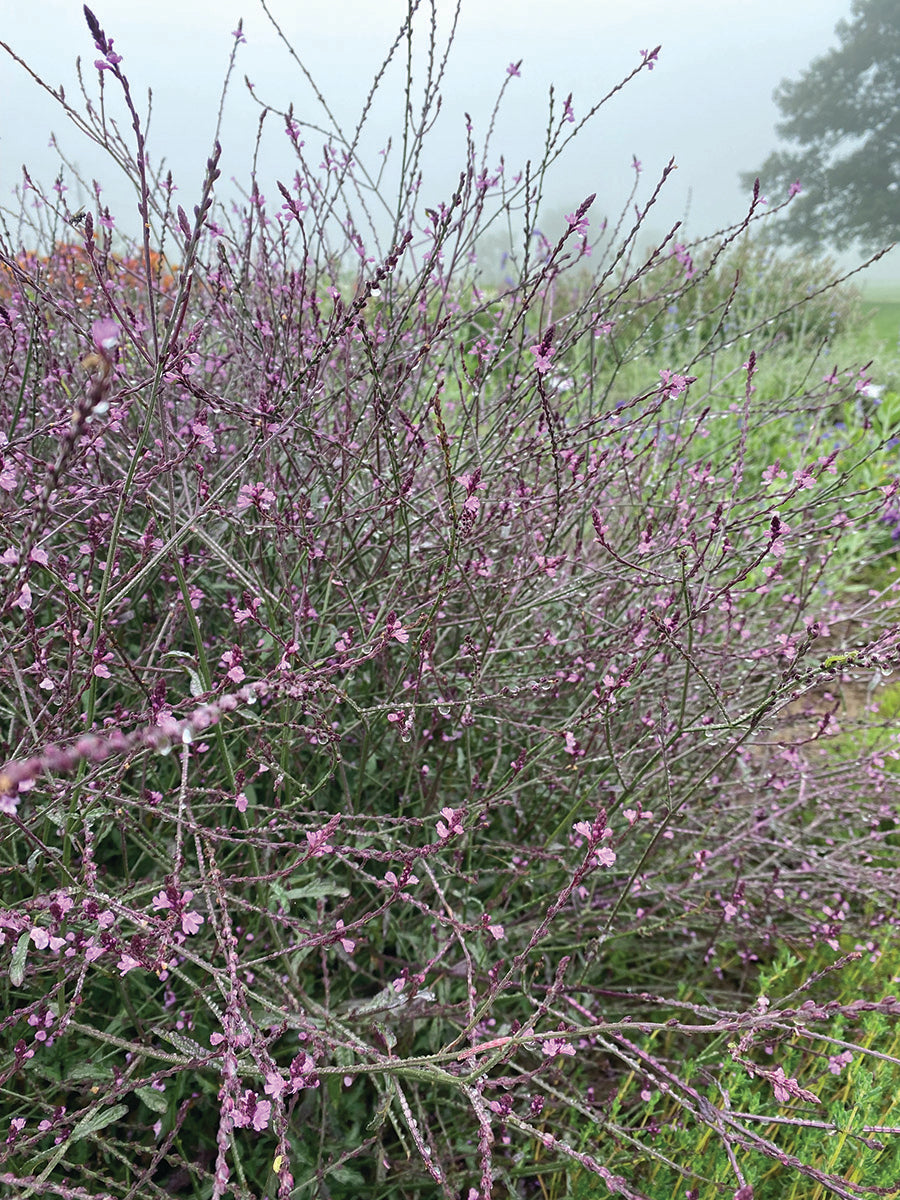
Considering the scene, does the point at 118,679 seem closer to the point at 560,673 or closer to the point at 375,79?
the point at 560,673

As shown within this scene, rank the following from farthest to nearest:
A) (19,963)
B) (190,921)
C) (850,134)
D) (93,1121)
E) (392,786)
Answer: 1. (850,134)
2. (392,786)
3. (93,1121)
4. (19,963)
5. (190,921)

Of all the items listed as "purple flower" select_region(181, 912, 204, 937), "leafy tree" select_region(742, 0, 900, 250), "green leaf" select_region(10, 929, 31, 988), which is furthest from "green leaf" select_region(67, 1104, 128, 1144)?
"leafy tree" select_region(742, 0, 900, 250)

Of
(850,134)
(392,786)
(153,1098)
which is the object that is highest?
(850,134)

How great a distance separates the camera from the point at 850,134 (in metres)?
41.7

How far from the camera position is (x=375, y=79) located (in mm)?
2166

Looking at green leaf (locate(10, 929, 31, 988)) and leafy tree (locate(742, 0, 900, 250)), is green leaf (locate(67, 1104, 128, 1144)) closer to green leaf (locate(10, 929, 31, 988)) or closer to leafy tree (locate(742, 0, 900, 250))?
green leaf (locate(10, 929, 31, 988))

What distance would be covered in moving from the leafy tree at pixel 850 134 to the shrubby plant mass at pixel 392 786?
43.0 metres

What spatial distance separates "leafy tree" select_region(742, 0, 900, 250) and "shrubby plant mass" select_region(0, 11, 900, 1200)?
43.0m

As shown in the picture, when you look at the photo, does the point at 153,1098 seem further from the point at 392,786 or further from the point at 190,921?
the point at 392,786

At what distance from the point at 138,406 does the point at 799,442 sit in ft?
13.8

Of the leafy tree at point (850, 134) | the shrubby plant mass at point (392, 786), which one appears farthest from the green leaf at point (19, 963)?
the leafy tree at point (850, 134)

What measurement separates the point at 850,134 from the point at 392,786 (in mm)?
51671

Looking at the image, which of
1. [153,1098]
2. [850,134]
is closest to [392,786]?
[153,1098]

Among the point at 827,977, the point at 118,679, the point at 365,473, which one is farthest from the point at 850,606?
the point at 118,679
